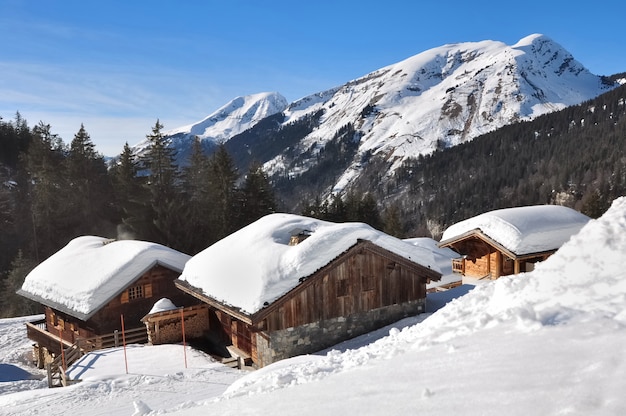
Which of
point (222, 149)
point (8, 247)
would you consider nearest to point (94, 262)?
point (222, 149)

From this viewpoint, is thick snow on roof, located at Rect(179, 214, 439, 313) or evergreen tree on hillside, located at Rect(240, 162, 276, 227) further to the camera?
evergreen tree on hillside, located at Rect(240, 162, 276, 227)

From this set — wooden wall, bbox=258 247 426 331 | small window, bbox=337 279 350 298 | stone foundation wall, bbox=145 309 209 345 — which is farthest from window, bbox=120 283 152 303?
small window, bbox=337 279 350 298

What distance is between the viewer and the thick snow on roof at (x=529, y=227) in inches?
910

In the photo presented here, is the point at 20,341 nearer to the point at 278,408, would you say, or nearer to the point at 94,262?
the point at 94,262

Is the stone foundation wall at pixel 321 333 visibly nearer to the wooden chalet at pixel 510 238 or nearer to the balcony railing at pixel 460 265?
the wooden chalet at pixel 510 238

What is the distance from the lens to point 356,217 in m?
55.2

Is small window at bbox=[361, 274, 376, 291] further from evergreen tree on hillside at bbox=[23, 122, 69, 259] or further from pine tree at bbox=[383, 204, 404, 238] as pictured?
evergreen tree on hillside at bbox=[23, 122, 69, 259]

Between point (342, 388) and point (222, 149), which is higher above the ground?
point (222, 149)

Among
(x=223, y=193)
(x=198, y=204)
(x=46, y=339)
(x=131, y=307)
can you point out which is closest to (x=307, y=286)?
(x=131, y=307)

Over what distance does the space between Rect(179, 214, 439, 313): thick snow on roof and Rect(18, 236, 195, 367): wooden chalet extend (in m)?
3.90

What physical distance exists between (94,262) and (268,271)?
45.6 ft

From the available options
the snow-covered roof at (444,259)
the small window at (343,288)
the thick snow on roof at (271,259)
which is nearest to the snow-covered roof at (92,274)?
the thick snow on roof at (271,259)

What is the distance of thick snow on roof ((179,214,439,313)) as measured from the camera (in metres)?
16.4

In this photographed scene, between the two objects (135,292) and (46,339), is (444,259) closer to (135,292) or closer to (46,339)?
(135,292)
